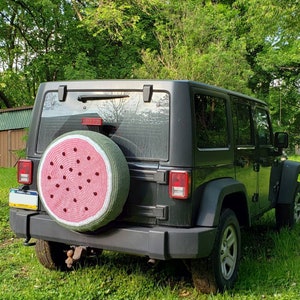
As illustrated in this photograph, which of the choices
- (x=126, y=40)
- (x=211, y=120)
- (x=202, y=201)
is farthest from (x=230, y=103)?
(x=126, y=40)

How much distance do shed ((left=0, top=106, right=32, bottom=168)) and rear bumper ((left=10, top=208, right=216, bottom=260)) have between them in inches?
552

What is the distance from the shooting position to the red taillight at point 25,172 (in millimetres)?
3773

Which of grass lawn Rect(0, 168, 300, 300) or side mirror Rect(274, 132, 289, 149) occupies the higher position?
side mirror Rect(274, 132, 289, 149)

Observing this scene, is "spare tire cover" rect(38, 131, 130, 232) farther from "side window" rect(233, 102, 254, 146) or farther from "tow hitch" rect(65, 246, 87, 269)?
"side window" rect(233, 102, 254, 146)

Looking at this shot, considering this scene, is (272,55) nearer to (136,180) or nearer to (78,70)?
(78,70)

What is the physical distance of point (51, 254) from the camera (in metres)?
4.14

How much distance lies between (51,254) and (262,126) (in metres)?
3.01

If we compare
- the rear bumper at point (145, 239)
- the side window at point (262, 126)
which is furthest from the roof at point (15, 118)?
the rear bumper at point (145, 239)

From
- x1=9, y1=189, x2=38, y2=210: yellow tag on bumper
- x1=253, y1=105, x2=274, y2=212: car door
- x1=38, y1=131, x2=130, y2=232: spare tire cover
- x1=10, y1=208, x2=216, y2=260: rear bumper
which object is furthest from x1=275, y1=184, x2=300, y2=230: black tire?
x1=9, y1=189, x2=38, y2=210: yellow tag on bumper

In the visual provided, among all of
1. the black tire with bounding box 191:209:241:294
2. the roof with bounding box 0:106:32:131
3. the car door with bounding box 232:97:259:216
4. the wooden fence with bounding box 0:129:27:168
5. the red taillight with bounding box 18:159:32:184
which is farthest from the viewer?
the wooden fence with bounding box 0:129:27:168

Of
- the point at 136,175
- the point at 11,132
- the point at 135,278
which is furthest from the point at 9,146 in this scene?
the point at 136,175

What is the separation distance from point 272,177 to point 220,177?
6.31 ft

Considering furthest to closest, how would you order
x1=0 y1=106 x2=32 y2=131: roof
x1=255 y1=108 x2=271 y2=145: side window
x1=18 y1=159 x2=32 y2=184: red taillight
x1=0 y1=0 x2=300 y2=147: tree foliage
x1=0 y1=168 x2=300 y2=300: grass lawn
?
x1=0 y1=106 x2=32 y2=131: roof
x1=0 y1=0 x2=300 y2=147: tree foliage
x1=255 y1=108 x2=271 y2=145: side window
x1=18 y1=159 x2=32 y2=184: red taillight
x1=0 y1=168 x2=300 y2=300: grass lawn

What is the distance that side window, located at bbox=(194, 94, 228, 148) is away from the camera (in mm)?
3512
